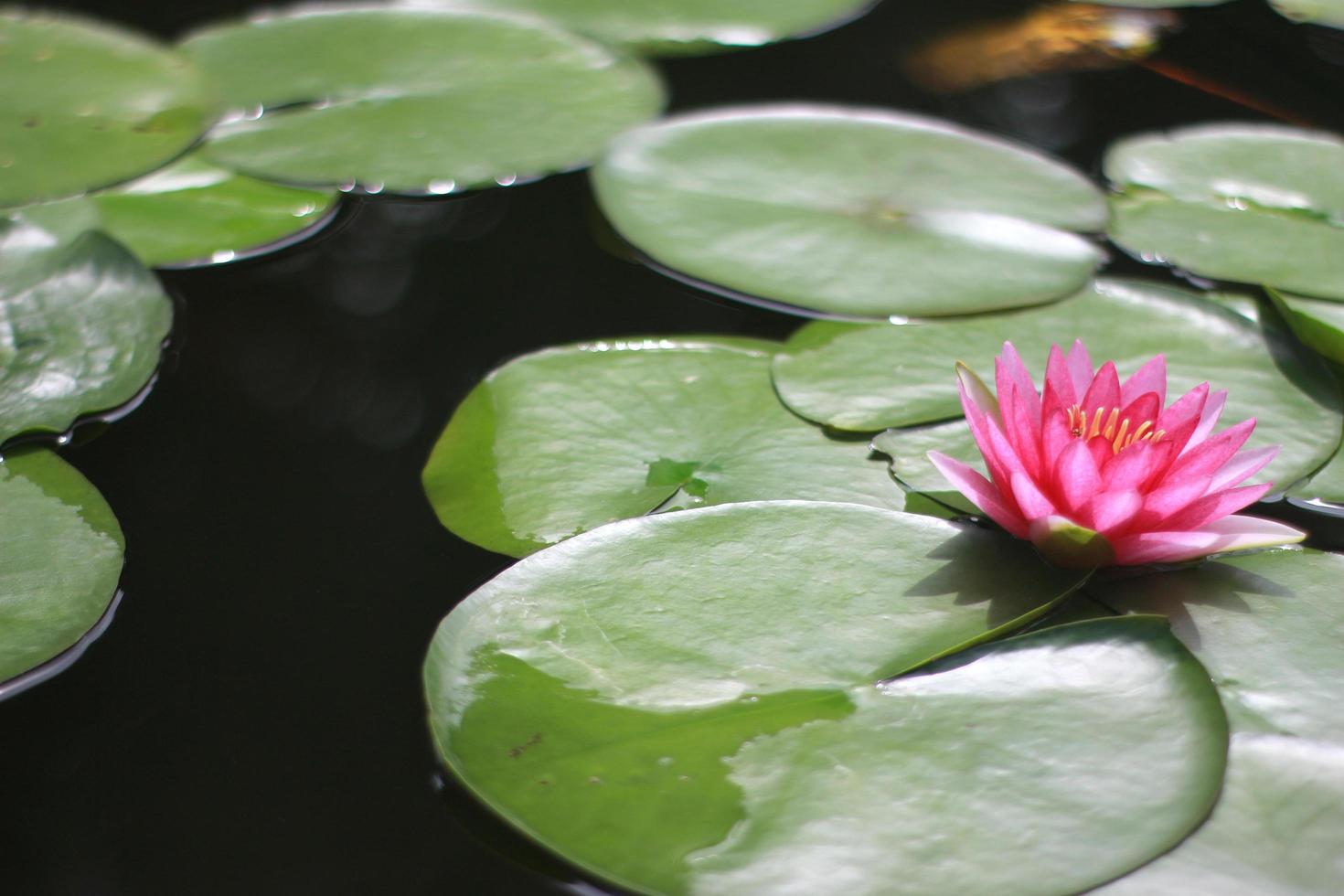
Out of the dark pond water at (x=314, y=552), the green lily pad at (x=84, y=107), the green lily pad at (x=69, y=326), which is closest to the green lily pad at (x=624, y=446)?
the dark pond water at (x=314, y=552)

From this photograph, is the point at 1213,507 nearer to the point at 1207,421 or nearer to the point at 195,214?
the point at 1207,421

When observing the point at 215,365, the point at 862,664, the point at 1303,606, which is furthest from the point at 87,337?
the point at 1303,606

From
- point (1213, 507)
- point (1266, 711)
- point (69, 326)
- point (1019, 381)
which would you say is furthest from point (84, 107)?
point (1266, 711)

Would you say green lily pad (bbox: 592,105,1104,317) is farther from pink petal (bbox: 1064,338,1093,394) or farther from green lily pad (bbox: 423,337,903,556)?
pink petal (bbox: 1064,338,1093,394)

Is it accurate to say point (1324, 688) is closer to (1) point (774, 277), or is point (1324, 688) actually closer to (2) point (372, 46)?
(1) point (774, 277)

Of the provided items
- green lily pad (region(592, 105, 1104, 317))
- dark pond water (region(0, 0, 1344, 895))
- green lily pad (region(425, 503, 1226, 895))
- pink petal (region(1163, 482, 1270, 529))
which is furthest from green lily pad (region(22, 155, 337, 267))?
pink petal (region(1163, 482, 1270, 529))

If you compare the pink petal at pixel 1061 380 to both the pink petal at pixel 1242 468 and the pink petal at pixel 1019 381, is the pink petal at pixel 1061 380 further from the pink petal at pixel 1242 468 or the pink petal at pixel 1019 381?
the pink petal at pixel 1242 468
